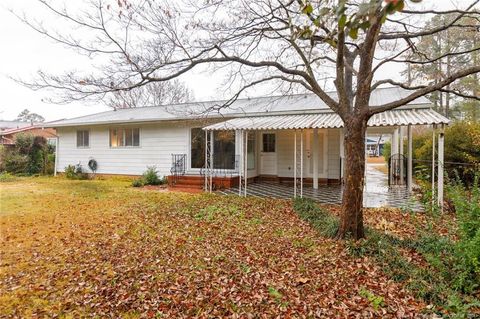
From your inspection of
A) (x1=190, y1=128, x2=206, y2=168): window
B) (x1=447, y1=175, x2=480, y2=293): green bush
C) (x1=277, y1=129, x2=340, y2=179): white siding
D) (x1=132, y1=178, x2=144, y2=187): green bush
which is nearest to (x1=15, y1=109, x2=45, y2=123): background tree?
(x1=132, y1=178, x2=144, y2=187): green bush

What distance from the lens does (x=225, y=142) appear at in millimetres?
13750

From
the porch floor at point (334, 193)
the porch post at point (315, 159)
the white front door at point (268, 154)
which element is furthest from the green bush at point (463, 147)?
the white front door at point (268, 154)

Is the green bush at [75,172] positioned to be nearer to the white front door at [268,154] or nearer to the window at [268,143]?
the white front door at [268,154]

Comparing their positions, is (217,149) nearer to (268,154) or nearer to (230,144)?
(230,144)

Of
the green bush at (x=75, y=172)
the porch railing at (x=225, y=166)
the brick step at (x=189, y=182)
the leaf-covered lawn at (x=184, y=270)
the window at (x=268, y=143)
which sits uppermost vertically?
the window at (x=268, y=143)

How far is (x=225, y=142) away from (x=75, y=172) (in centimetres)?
935

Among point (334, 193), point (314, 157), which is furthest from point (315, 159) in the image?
point (334, 193)

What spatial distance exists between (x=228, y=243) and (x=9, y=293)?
3.36m

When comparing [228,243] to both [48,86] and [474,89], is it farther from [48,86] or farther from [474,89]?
[474,89]

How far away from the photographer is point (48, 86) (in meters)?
5.78

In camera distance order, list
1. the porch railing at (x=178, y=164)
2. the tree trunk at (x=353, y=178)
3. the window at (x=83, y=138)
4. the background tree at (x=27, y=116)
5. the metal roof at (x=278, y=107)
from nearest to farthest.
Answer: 1. the tree trunk at (x=353, y=178)
2. the metal roof at (x=278, y=107)
3. the porch railing at (x=178, y=164)
4. the window at (x=83, y=138)
5. the background tree at (x=27, y=116)

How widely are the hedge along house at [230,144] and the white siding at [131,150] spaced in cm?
5

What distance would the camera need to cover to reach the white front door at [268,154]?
14.1 meters

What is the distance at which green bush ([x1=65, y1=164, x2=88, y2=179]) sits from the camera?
16547 millimetres
